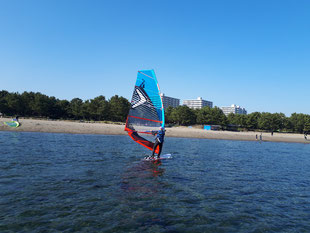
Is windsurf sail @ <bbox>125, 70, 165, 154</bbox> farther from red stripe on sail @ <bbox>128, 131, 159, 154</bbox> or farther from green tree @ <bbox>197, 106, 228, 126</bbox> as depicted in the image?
green tree @ <bbox>197, 106, 228, 126</bbox>

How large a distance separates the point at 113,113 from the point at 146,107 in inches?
3734

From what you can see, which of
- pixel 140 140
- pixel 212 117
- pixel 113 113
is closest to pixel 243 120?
pixel 212 117

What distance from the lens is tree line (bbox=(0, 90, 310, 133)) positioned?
348 feet

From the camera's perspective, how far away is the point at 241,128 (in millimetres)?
137375

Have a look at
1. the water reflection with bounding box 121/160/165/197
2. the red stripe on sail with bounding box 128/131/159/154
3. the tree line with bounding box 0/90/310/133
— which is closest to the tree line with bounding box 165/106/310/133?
the tree line with bounding box 0/90/310/133

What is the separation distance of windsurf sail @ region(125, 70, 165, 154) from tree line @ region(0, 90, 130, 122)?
91.1 metres

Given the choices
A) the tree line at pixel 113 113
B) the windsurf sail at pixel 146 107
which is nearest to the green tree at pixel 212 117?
the tree line at pixel 113 113

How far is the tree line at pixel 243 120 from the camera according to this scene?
130 meters

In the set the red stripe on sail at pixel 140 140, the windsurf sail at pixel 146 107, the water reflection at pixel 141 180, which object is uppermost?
the windsurf sail at pixel 146 107

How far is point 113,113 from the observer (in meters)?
112

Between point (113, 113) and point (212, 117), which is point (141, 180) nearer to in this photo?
point (113, 113)

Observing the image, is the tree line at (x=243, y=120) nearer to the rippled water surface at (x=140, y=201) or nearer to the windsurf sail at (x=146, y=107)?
the windsurf sail at (x=146, y=107)

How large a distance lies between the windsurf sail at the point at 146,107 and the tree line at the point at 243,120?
11243 cm

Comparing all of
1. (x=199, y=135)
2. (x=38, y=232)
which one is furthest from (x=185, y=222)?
(x=199, y=135)
